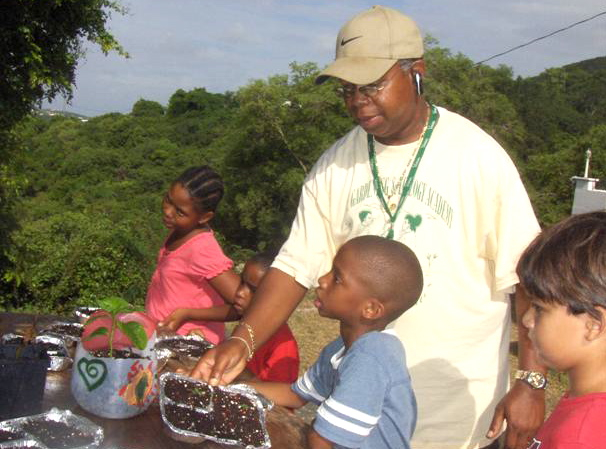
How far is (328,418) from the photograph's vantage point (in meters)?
1.58

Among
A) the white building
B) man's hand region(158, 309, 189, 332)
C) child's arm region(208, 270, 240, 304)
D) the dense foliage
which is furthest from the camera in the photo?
the dense foliage

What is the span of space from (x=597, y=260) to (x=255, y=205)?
2369cm

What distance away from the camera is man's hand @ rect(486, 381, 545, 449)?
1.76 meters

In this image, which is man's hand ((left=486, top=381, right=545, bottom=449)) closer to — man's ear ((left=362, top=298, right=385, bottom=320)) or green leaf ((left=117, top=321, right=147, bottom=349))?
man's ear ((left=362, top=298, right=385, bottom=320))

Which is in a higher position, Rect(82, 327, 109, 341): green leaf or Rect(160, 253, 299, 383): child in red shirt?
Rect(82, 327, 109, 341): green leaf

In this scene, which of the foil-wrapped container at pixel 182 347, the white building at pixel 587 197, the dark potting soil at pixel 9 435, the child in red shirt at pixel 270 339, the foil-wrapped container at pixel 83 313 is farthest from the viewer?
the white building at pixel 587 197

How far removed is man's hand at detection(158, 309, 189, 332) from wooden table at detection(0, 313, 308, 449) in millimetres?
876

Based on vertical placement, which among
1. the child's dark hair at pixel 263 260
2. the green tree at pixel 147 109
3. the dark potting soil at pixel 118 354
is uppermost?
the green tree at pixel 147 109

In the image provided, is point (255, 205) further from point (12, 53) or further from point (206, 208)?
point (206, 208)

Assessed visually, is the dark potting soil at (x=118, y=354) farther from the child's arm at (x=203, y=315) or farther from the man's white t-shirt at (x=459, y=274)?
the child's arm at (x=203, y=315)

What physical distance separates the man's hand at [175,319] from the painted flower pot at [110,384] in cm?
117

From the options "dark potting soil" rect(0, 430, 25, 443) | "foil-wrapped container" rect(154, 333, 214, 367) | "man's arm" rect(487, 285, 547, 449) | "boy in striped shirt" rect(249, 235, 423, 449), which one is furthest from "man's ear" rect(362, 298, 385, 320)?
"dark potting soil" rect(0, 430, 25, 443)

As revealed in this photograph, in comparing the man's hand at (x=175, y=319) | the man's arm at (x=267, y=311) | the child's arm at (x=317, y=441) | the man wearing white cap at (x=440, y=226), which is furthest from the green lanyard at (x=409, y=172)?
the man's hand at (x=175, y=319)

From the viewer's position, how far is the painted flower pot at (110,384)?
1632 mm
